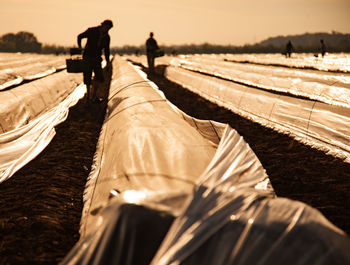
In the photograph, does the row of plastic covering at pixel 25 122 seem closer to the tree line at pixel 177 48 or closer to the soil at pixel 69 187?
the soil at pixel 69 187

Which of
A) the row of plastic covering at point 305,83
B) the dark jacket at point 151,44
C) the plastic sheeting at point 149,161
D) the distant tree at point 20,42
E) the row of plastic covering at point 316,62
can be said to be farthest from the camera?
the distant tree at point 20,42

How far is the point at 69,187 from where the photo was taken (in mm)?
3133

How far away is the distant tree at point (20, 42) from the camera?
52881mm

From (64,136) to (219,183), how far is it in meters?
3.54

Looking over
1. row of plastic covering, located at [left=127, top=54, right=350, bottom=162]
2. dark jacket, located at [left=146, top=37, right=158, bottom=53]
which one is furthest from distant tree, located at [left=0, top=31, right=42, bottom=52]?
row of plastic covering, located at [left=127, top=54, right=350, bottom=162]

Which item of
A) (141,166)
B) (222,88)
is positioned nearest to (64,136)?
(141,166)

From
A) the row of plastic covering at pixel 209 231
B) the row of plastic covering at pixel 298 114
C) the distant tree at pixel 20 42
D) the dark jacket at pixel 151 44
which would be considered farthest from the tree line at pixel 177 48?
the row of plastic covering at pixel 209 231

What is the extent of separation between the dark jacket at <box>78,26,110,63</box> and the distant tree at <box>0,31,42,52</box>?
52.5 meters

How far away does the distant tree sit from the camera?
52.9 meters

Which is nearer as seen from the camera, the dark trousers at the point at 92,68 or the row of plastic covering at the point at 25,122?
the row of plastic covering at the point at 25,122

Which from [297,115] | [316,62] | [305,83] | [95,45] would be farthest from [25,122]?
[316,62]

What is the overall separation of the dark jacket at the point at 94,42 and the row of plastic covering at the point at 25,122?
1041mm

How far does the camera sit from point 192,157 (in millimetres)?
2105

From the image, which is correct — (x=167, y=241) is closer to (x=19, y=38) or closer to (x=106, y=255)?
(x=106, y=255)
